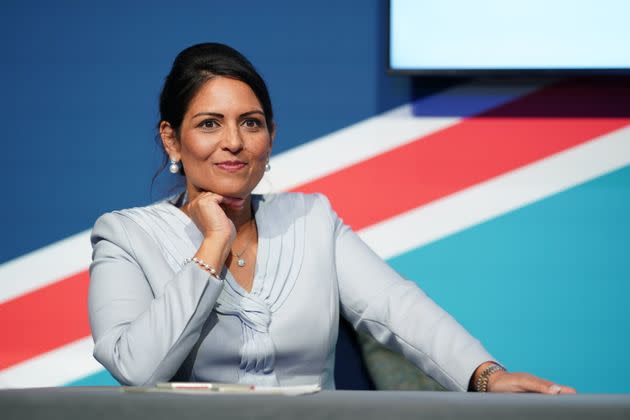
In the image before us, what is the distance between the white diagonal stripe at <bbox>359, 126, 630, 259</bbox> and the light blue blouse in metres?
0.70

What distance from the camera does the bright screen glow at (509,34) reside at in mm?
2518

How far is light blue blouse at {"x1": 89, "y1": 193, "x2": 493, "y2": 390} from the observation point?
1.56 m

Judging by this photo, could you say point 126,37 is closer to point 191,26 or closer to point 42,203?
point 191,26

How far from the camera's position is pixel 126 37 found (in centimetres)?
273

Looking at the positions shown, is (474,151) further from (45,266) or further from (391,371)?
(45,266)

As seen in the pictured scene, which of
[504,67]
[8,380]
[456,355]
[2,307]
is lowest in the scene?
[8,380]

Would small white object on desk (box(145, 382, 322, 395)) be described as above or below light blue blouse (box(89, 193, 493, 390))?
above

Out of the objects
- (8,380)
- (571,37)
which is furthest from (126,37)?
(571,37)

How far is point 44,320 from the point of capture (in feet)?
9.09

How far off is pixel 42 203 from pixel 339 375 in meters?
1.36

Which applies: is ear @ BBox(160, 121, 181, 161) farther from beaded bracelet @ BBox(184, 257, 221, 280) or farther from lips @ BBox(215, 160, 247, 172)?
beaded bracelet @ BBox(184, 257, 221, 280)

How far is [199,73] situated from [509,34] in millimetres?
1112

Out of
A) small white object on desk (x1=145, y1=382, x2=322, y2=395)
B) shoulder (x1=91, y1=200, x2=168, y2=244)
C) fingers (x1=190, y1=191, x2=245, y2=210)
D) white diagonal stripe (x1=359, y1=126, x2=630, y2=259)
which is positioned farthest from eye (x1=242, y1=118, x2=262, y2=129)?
small white object on desk (x1=145, y1=382, x2=322, y2=395)

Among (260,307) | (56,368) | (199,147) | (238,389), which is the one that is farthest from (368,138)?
(238,389)
